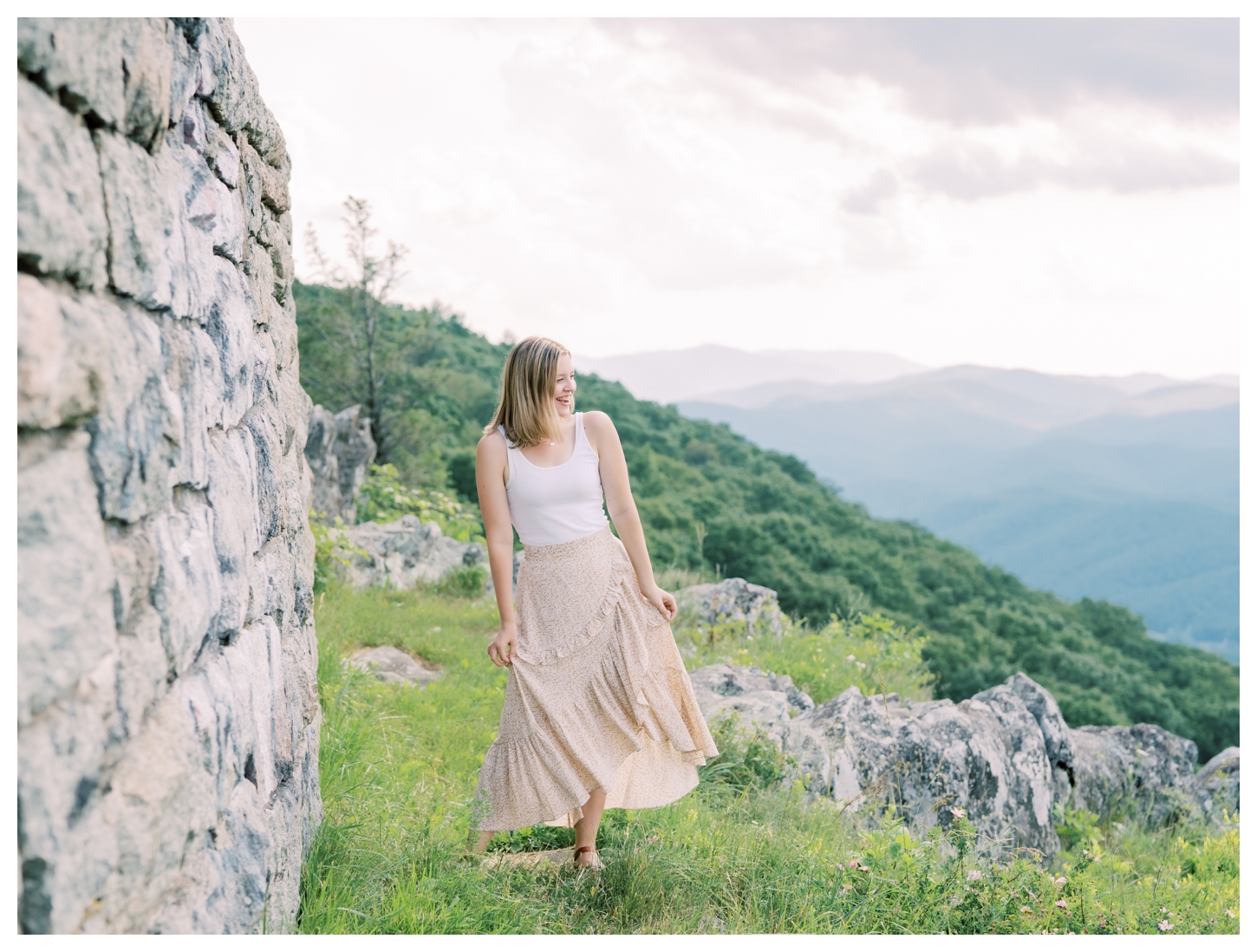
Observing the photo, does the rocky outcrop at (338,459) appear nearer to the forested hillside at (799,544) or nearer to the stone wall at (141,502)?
the forested hillside at (799,544)

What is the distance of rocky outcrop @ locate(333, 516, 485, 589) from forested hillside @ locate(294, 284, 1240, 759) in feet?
17.2

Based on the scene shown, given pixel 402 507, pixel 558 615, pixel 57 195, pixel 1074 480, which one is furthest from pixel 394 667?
pixel 1074 480

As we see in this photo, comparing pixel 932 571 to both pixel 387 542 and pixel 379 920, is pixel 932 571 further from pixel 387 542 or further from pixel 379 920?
pixel 379 920

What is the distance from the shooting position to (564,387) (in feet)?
11.0

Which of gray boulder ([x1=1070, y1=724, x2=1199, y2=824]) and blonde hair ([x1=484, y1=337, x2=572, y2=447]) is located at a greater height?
blonde hair ([x1=484, y1=337, x2=572, y2=447])

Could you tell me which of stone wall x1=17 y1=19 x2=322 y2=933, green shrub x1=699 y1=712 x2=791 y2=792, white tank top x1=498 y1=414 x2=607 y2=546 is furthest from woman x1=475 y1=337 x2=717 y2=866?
green shrub x1=699 y1=712 x2=791 y2=792

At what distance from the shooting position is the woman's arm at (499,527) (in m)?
3.28

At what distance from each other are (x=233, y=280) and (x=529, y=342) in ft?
4.31

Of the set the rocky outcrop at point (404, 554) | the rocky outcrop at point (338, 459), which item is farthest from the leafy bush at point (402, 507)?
the rocky outcrop at point (404, 554)

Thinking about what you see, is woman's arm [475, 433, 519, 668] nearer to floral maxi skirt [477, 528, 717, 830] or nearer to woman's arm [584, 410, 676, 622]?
floral maxi skirt [477, 528, 717, 830]

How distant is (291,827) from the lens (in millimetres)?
2465

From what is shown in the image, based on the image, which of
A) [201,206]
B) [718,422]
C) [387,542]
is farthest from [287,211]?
[718,422]

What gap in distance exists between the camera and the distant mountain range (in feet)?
278

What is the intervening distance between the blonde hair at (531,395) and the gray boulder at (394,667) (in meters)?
2.89
